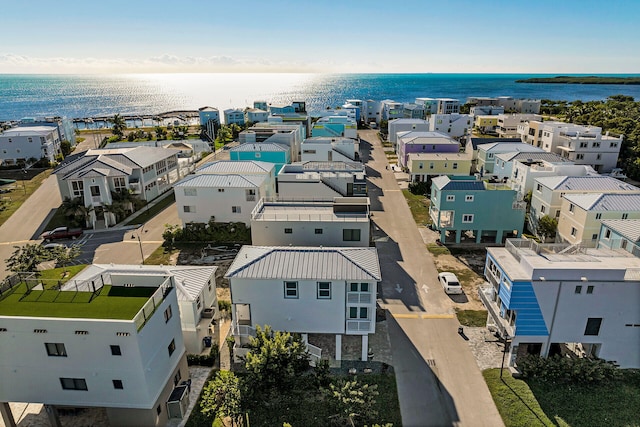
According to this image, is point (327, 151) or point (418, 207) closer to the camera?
point (418, 207)

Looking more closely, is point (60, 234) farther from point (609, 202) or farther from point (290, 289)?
point (609, 202)

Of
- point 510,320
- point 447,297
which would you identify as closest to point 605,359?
point 510,320

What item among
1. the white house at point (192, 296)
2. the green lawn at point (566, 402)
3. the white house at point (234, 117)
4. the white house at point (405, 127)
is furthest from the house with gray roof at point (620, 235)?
the white house at point (234, 117)

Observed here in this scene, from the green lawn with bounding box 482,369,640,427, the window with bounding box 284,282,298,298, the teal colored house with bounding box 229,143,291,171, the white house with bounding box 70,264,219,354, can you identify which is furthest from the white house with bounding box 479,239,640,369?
the teal colored house with bounding box 229,143,291,171

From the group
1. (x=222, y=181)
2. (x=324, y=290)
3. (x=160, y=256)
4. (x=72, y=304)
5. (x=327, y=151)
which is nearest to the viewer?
(x=72, y=304)

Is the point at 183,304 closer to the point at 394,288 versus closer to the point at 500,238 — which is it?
the point at 394,288

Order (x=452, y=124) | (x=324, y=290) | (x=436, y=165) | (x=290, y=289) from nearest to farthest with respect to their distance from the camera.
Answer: (x=324, y=290)
(x=290, y=289)
(x=436, y=165)
(x=452, y=124)

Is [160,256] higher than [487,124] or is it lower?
lower

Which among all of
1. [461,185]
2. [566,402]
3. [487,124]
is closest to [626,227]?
[461,185]
